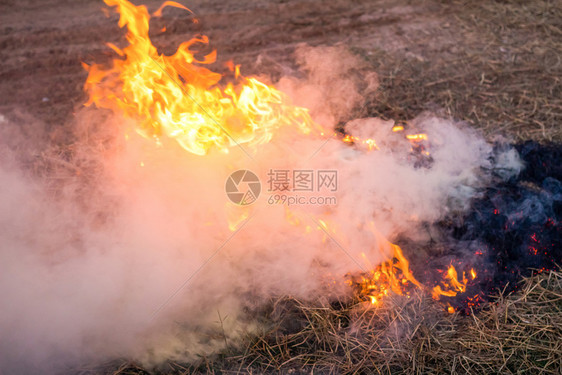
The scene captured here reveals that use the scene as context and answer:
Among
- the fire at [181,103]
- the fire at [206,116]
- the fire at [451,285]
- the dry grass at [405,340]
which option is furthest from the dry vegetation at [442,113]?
the fire at [181,103]

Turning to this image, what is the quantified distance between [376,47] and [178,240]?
421 cm

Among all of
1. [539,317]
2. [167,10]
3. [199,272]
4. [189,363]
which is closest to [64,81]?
[167,10]

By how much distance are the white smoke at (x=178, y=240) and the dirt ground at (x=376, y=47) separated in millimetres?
1418

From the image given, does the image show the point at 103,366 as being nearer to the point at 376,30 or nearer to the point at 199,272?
the point at 199,272

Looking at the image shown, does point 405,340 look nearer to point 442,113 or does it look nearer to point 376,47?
point 442,113

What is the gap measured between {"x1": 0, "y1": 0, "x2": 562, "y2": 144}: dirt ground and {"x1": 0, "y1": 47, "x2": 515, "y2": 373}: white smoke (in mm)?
1418

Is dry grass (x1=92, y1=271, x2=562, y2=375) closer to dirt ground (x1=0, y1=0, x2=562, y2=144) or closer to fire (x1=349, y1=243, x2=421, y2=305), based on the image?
fire (x1=349, y1=243, x2=421, y2=305)

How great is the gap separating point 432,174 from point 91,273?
2.86 metres

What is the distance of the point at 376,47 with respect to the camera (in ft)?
19.2

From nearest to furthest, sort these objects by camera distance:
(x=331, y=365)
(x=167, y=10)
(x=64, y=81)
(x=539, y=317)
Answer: (x=331, y=365), (x=539, y=317), (x=64, y=81), (x=167, y=10)

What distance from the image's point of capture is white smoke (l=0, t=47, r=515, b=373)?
294 cm

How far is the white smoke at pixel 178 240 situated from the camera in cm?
294

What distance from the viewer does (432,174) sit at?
3.52 meters

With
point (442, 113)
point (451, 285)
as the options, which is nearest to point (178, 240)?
point (451, 285)
